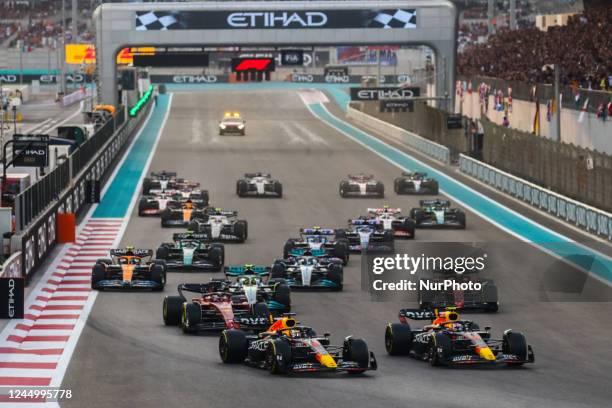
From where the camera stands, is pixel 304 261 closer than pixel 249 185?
Yes

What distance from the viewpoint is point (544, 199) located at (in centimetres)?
5206

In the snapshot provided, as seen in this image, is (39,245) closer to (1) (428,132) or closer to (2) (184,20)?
(2) (184,20)

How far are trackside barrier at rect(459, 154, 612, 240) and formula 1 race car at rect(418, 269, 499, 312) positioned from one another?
46.7 ft

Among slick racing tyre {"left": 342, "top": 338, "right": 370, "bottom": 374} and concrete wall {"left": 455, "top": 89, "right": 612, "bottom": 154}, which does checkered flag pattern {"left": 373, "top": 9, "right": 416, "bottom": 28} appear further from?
slick racing tyre {"left": 342, "top": 338, "right": 370, "bottom": 374}

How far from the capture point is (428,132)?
84250mm

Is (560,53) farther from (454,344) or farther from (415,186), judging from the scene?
(454,344)

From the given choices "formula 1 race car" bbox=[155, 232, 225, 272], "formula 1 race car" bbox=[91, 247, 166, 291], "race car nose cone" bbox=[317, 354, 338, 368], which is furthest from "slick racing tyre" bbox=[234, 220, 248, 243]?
"race car nose cone" bbox=[317, 354, 338, 368]

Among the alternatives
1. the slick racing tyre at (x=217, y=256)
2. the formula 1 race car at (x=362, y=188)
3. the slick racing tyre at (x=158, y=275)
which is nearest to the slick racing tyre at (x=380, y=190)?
the formula 1 race car at (x=362, y=188)

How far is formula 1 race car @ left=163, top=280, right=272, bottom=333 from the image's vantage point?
2677 centimetres

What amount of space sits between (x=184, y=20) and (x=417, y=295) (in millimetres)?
49061

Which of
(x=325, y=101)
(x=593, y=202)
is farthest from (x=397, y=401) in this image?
(x=325, y=101)

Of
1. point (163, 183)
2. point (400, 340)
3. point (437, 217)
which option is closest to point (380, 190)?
point (163, 183)

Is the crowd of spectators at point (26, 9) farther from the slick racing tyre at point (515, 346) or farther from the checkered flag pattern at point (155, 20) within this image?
the slick racing tyre at point (515, 346)

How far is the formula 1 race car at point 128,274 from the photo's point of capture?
108 feet
